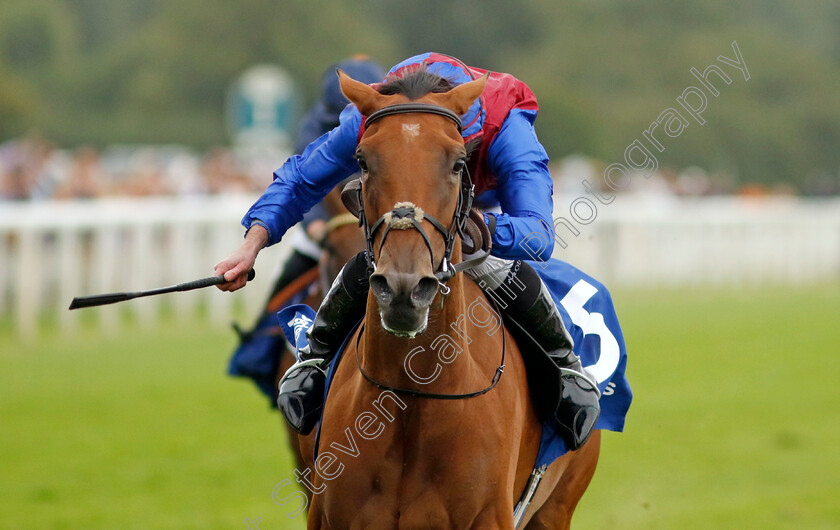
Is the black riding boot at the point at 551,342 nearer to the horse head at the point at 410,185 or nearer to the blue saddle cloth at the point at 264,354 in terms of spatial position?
the horse head at the point at 410,185

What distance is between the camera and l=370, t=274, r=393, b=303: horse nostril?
9.82 feet

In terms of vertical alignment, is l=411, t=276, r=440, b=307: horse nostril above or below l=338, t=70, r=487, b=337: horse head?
below

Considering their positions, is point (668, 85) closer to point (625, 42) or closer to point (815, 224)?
point (625, 42)

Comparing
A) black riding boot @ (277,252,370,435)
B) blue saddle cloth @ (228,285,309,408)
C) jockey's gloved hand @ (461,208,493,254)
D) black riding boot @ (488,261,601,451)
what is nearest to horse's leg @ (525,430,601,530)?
black riding boot @ (488,261,601,451)

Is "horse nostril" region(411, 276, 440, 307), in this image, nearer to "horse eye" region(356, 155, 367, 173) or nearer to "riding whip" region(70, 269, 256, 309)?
"horse eye" region(356, 155, 367, 173)

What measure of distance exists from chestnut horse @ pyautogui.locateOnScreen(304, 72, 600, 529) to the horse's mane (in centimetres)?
3

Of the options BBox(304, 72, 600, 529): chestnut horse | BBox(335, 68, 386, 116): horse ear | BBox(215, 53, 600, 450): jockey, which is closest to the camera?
BBox(304, 72, 600, 529): chestnut horse

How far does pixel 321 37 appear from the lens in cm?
4341

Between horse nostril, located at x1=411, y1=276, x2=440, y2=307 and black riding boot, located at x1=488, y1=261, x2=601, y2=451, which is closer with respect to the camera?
horse nostril, located at x1=411, y1=276, x2=440, y2=307

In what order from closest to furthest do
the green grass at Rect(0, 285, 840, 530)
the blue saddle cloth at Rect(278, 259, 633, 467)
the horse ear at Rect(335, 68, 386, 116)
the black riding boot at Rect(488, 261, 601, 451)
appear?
the horse ear at Rect(335, 68, 386, 116) < the black riding boot at Rect(488, 261, 601, 451) < the blue saddle cloth at Rect(278, 259, 633, 467) < the green grass at Rect(0, 285, 840, 530)

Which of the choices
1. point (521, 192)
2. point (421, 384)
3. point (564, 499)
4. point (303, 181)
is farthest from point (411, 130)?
point (564, 499)

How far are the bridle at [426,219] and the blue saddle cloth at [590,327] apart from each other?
1143 millimetres

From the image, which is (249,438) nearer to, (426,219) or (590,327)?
(590,327)

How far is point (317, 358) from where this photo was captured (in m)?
4.12
